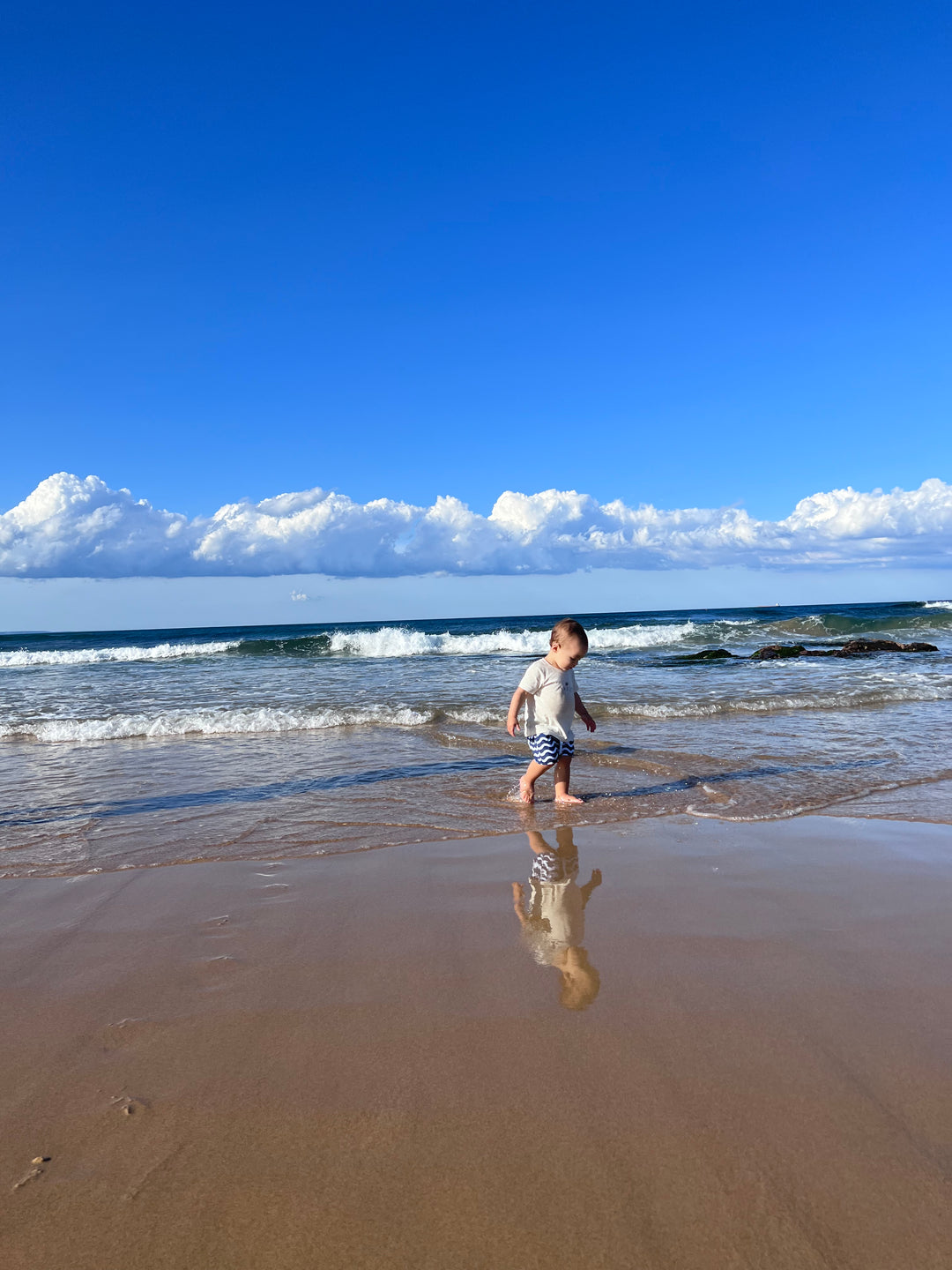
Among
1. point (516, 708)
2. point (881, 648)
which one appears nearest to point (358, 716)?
point (516, 708)

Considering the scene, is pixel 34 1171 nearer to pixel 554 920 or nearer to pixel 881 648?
pixel 554 920

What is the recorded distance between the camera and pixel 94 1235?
70.3 inches

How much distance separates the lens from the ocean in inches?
225

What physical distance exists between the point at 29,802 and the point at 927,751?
29.9 ft

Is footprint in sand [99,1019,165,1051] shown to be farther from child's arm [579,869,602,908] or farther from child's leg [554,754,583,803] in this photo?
child's leg [554,754,583,803]

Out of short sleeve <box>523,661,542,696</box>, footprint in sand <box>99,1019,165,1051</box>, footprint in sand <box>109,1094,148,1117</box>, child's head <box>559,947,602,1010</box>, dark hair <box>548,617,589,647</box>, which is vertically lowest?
child's head <box>559,947,602,1010</box>

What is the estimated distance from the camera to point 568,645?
634 cm

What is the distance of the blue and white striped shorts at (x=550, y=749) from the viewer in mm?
6430

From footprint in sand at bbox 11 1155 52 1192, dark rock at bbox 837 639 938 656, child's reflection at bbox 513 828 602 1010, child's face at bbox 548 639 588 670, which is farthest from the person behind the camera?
dark rock at bbox 837 639 938 656

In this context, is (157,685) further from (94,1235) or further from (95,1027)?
(94,1235)

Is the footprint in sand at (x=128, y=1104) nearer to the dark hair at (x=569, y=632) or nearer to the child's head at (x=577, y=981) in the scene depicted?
the child's head at (x=577, y=981)

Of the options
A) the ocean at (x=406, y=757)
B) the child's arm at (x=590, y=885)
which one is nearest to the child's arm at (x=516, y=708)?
the ocean at (x=406, y=757)

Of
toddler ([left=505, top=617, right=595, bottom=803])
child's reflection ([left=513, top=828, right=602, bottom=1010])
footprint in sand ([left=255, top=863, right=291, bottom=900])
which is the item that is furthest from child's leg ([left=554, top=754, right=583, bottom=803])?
footprint in sand ([left=255, top=863, right=291, bottom=900])

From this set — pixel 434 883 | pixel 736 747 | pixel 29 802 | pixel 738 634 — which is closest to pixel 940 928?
pixel 434 883
